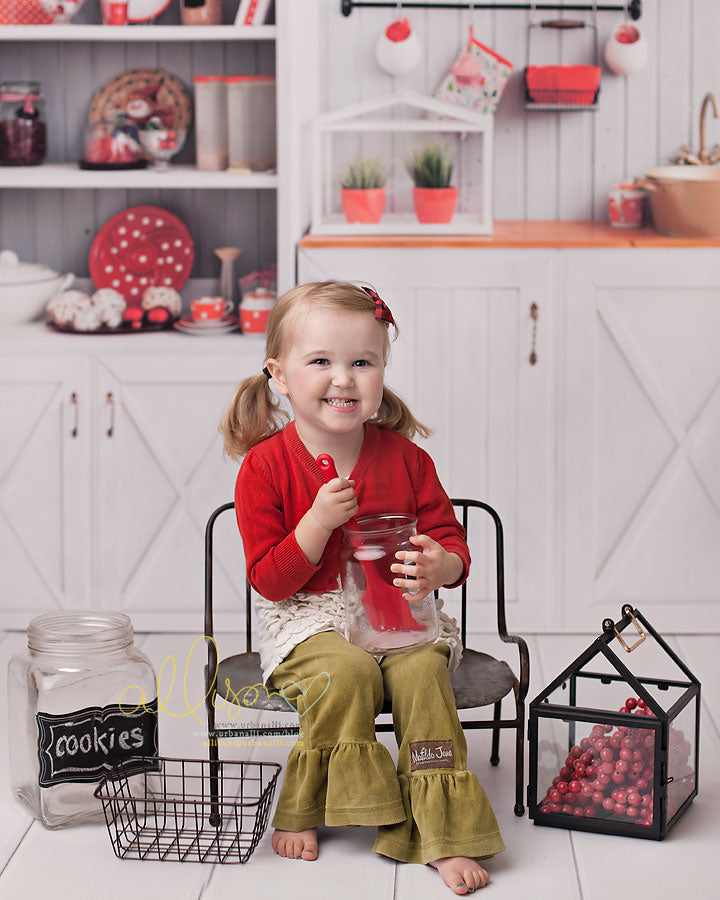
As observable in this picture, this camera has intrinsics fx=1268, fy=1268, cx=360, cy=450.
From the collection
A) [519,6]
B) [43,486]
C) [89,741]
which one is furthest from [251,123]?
[89,741]

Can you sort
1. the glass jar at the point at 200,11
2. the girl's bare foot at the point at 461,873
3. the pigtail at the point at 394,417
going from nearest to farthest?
the girl's bare foot at the point at 461,873 → the pigtail at the point at 394,417 → the glass jar at the point at 200,11

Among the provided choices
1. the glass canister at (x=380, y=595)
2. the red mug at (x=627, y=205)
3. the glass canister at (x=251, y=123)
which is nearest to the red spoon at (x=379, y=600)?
the glass canister at (x=380, y=595)

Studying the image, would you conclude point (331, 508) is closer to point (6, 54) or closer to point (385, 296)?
point (385, 296)

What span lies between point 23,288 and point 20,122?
431mm

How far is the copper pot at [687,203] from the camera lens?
10.3 feet

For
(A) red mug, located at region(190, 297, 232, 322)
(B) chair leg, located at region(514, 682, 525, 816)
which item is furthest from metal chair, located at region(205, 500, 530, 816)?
(A) red mug, located at region(190, 297, 232, 322)

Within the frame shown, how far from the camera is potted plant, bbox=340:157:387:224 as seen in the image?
10.7 feet

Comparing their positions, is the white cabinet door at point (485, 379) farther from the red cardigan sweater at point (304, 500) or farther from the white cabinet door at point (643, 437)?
the red cardigan sweater at point (304, 500)

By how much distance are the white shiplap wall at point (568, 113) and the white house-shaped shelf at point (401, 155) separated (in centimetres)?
7

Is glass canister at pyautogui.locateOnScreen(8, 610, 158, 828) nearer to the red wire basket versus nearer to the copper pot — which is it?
the copper pot

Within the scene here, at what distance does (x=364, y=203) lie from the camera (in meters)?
3.25

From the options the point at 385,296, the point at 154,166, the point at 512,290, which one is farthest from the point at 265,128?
the point at 512,290

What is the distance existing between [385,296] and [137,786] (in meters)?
1.37

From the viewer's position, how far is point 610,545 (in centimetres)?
325
